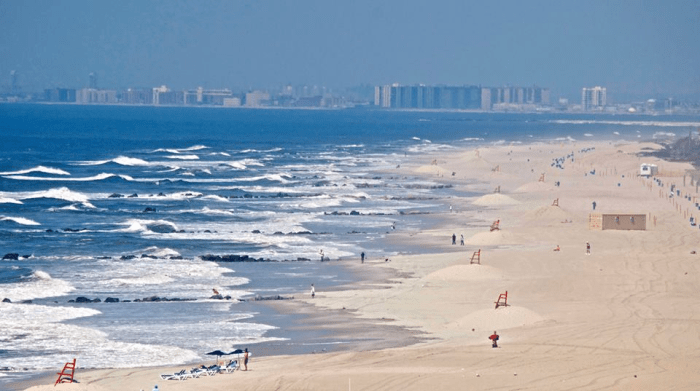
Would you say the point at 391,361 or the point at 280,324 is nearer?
the point at 391,361

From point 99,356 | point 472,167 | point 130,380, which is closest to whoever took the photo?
point 130,380

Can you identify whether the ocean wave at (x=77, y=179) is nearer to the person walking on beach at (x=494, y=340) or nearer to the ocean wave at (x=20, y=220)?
the ocean wave at (x=20, y=220)

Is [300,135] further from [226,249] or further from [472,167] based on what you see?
[226,249]

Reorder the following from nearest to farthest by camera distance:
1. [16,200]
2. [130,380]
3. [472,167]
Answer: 1. [130,380]
2. [16,200]
3. [472,167]

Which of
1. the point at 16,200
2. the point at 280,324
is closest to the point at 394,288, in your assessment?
the point at 280,324

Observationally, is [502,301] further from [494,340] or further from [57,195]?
[57,195]
